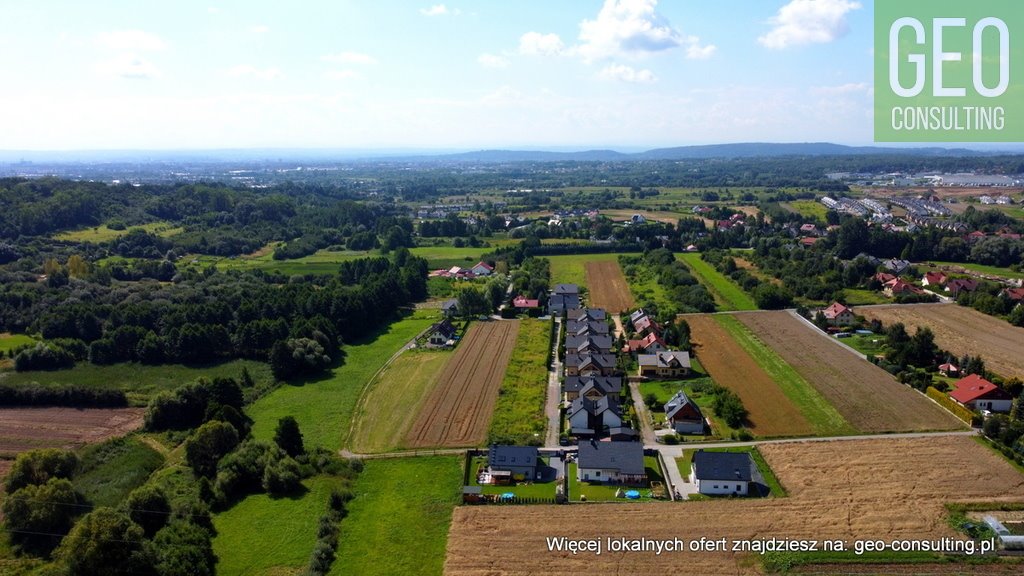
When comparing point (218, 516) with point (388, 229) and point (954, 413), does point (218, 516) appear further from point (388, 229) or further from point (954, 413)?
point (388, 229)

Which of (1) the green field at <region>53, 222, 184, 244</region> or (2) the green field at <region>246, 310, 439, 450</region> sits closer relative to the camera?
(2) the green field at <region>246, 310, 439, 450</region>

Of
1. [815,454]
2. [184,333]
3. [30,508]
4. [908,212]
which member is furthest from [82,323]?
[908,212]

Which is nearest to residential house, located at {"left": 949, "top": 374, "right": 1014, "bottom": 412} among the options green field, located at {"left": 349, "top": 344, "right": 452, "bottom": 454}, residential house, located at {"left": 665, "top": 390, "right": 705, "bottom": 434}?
residential house, located at {"left": 665, "top": 390, "right": 705, "bottom": 434}

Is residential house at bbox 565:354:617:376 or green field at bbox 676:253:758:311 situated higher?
green field at bbox 676:253:758:311

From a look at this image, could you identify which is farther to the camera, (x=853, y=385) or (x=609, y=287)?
(x=609, y=287)

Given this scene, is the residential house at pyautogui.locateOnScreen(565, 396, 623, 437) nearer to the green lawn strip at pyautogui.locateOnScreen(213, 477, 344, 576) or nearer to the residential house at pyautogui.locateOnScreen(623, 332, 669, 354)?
A: the residential house at pyautogui.locateOnScreen(623, 332, 669, 354)

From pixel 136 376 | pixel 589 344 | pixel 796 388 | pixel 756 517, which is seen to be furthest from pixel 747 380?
pixel 136 376

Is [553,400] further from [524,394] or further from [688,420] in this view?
[688,420]
